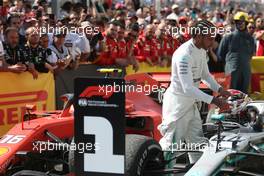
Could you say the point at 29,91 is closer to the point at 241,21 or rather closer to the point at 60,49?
the point at 60,49

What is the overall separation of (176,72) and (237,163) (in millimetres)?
989

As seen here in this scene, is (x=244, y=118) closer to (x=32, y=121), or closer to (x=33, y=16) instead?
(x=32, y=121)

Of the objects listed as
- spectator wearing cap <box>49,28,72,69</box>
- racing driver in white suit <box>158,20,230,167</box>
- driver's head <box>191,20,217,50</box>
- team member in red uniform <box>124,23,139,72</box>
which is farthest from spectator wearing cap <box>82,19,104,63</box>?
driver's head <box>191,20,217,50</box>

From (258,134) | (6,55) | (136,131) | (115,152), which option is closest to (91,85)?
(115,152)

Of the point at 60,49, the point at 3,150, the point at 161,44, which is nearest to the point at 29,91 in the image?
the point at 60,49

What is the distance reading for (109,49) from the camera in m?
10.0

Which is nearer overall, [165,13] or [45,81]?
[45,81]

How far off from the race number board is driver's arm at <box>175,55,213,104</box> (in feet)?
3.56

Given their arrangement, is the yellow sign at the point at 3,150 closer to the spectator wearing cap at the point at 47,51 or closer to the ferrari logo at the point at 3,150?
the ferrari logo at the point at 3,150

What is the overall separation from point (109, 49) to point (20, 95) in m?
2.27

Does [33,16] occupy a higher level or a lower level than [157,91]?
higher

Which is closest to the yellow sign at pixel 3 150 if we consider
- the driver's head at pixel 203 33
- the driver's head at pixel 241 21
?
the driver's head at pixel 203 33

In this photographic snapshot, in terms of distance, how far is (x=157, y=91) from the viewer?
6766mm

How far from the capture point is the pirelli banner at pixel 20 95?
7930mm
